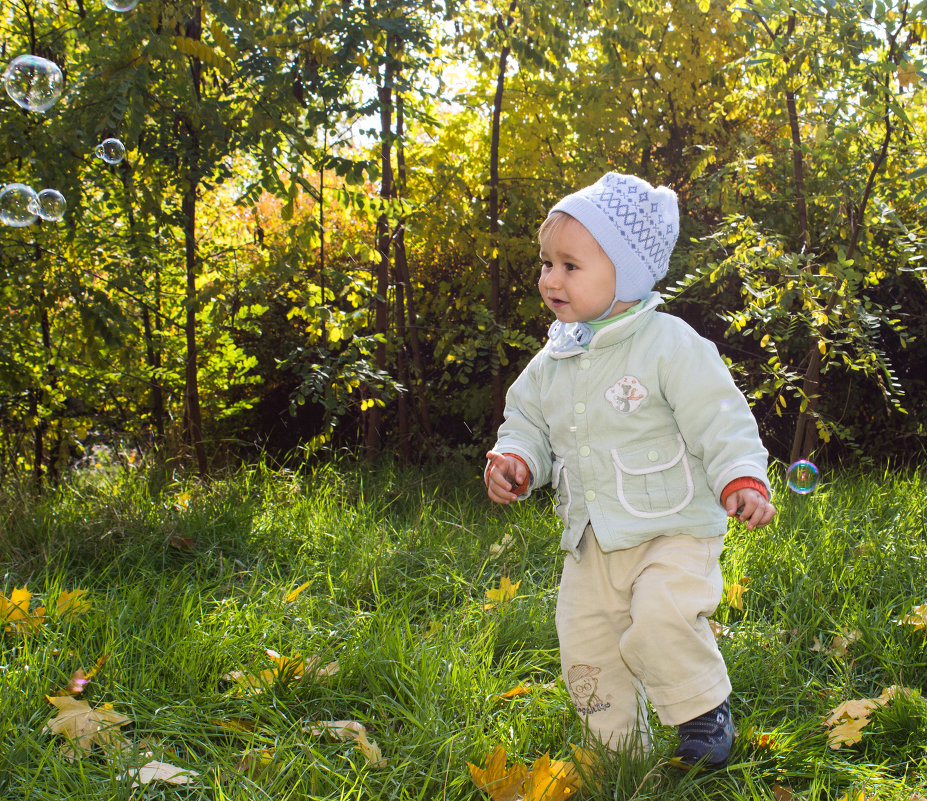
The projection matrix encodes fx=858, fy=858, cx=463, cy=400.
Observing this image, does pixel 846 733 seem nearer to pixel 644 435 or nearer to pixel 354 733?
pixel 644 435

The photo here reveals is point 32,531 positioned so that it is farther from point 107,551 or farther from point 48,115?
point 48,115

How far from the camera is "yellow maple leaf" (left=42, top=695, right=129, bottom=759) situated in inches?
75.0

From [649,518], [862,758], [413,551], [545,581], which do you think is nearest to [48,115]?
[413,551]

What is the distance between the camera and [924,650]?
238cm

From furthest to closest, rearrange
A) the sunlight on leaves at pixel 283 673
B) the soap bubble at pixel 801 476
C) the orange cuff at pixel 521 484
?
the soap bubble at pixel 801 476 → the sunlight on leaves at pixel 283 673 → the orange cuff at pixel 521 484

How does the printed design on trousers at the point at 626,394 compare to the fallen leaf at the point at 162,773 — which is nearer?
the fallen leaf at the point at 162,773

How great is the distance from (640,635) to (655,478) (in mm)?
351

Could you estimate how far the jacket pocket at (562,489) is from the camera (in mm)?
2113

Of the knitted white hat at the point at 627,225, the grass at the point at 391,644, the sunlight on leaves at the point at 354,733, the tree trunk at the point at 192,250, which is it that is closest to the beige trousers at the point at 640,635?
the grass at the point at 391,644

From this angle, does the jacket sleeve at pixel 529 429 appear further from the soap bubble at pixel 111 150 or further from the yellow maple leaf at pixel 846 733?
the soap bubble at pixel 111 150

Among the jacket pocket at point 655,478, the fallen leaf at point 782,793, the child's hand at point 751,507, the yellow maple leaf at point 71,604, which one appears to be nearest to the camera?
the child's hand at point 751,507

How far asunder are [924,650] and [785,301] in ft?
5.27

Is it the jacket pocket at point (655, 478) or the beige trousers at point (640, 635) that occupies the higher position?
the jacket pocket at point (655, 478)

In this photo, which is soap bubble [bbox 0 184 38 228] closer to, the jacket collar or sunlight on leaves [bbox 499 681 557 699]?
the jacket collar
